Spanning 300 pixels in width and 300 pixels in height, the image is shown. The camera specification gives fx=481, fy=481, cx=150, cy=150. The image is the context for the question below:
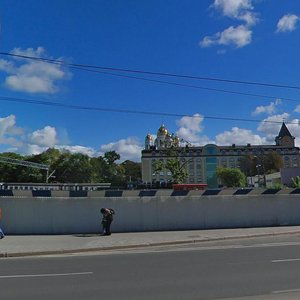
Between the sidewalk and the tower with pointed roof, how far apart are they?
176 meters

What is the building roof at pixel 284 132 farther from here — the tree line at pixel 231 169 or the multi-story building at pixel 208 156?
the tree line at pixel 231 169

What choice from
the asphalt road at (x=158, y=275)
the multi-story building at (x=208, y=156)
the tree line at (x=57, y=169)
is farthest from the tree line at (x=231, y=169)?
the asphalt road at (x=158, y=275)

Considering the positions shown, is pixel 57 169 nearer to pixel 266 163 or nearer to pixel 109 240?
pixel 266 163

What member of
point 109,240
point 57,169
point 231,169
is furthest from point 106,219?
point 57,169

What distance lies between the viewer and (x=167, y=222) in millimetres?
22375

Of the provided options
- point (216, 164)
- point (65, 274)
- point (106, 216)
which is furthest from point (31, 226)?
point (216, 164)

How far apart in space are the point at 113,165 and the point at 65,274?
506 ft

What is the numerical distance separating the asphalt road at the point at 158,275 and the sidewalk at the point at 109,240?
1347mm

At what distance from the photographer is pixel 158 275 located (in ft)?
32.9

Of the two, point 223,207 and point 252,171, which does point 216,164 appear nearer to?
point 252,171

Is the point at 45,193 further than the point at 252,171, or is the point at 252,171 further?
the point at 252,171

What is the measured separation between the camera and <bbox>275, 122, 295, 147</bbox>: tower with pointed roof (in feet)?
628

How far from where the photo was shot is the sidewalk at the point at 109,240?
15445 millimetres

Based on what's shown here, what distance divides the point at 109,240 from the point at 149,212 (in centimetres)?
441
